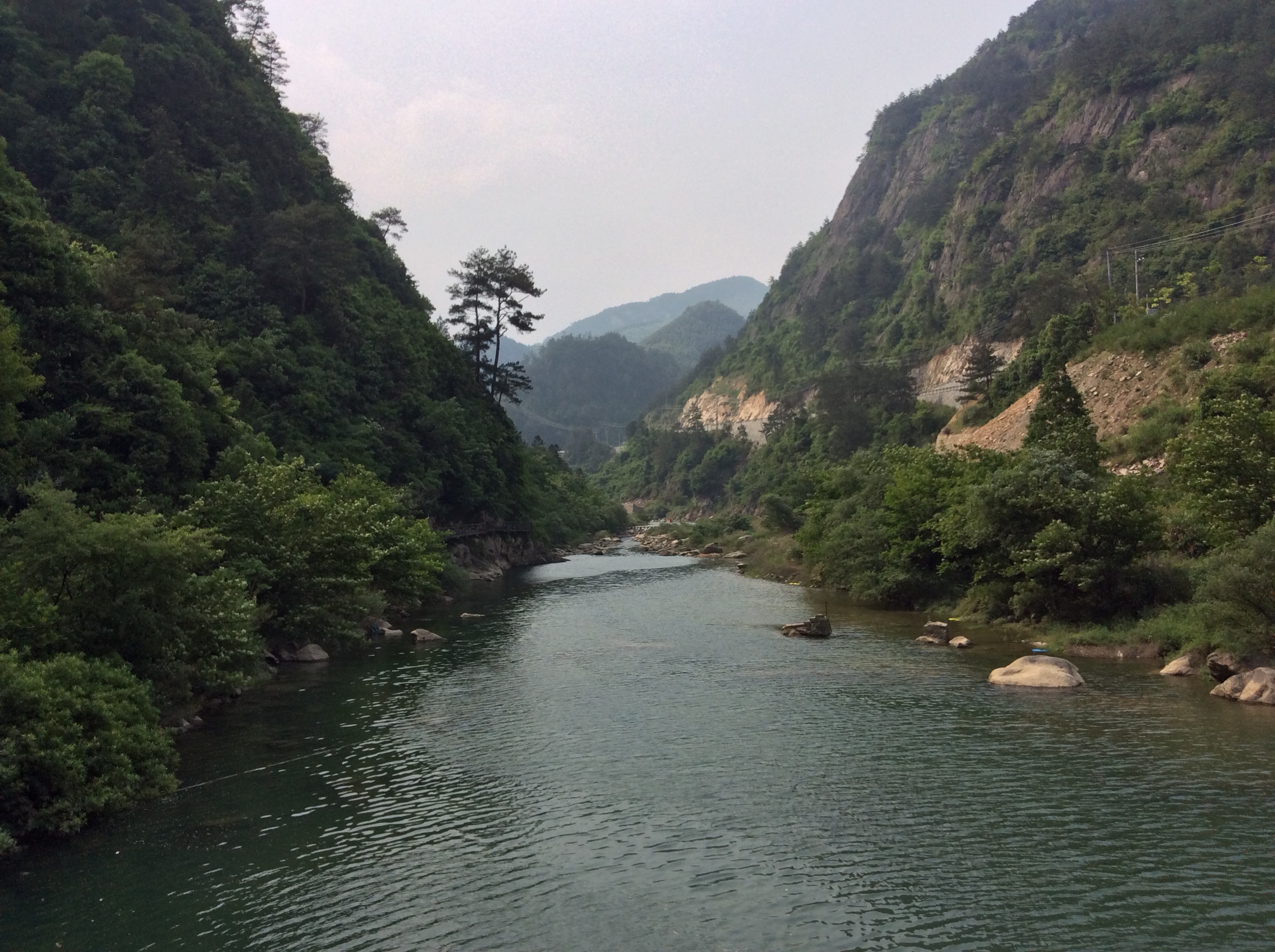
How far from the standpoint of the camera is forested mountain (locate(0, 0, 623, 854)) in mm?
23375

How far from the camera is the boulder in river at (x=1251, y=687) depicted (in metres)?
28.2

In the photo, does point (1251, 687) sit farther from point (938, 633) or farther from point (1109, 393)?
point (1109, 393)

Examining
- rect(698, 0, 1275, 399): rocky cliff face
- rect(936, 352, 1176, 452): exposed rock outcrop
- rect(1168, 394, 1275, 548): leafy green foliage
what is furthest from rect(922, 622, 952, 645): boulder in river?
rect(698, 0, 1275, 399): rocky cliff face

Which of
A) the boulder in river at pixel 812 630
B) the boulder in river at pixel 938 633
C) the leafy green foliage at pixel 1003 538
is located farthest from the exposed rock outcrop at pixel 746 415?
the boulder in river at pixel 938 633

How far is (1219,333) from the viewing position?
199 feet

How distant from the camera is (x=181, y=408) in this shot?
129 feet

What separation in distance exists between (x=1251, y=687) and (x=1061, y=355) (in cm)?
5252

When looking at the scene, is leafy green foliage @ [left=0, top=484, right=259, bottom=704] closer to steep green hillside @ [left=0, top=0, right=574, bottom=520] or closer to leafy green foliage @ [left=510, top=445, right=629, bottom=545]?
steep green hillside @ [left=0, top=0, right=574, bottom=520]

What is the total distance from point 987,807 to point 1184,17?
143274 mm

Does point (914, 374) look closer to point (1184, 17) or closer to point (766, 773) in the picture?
point (1184, 17)

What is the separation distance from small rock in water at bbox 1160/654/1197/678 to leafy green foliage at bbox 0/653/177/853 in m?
30.9

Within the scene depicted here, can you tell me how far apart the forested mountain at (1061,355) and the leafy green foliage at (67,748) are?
31373mm

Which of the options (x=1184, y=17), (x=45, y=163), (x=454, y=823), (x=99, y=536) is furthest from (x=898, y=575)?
(x=1184, y=17)

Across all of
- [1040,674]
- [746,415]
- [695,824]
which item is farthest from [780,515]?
[746,415]
